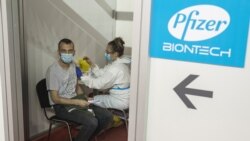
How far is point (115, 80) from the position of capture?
297cm

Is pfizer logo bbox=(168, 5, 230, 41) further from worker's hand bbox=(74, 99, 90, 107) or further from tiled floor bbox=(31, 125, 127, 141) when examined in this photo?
tiled floor bbox=(31, 125, 127, 141)

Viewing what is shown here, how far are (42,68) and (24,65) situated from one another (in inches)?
10.8

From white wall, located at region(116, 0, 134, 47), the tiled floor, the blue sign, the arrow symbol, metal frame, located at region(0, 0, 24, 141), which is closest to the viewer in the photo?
the blue sign

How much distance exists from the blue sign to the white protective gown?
151cm

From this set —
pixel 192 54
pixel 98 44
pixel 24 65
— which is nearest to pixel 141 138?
pixel 192 54

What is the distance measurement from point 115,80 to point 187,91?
1595mm

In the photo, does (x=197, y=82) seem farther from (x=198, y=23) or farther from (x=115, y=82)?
(x=115, y=82)

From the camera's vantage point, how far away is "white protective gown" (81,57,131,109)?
295 cm

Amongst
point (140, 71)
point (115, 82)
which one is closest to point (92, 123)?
point (115, 82)

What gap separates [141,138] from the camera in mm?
1604

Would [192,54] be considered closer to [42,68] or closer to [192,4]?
[192,4]

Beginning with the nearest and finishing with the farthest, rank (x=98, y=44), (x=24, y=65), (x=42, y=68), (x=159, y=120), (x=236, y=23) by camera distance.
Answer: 1. (x=236, y=23)
2. (x=159, y=120)
3. (x=24, y=65)
4. (x=42, y=68)
5. (x=98, y=44)

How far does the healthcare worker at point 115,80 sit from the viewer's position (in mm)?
2955

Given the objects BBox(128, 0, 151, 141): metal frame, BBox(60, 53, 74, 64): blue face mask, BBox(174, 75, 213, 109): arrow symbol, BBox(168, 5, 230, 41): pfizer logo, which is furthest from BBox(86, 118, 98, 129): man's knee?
BBox(168, 5, 230, 41): pfizer logo
